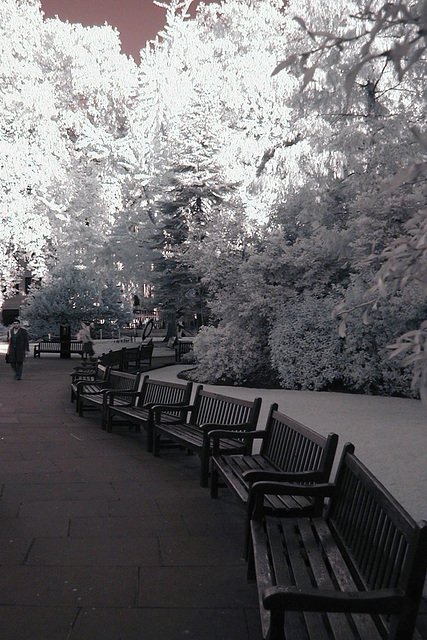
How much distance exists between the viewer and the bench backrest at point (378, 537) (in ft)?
9.77

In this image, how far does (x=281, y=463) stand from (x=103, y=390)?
4.89 m

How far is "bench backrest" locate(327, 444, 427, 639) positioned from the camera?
298cm

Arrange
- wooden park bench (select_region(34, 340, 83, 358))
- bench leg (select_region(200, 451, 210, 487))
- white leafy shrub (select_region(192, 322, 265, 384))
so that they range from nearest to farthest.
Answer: bench leg (select_region(200, 451, 210, 487)) < white leafy shrub (select_region(192, 322, 265, 384)) < wooden park bench (select_region(34, 340, 83, 358))

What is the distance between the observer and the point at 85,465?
783 cm

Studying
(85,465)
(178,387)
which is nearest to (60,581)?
(85,465)

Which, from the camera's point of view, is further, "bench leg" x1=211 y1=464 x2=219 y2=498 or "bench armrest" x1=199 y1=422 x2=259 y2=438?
"bench armrest" x1=199 y1=422 x2=259 y2=438

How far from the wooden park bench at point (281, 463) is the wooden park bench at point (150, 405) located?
198 cm

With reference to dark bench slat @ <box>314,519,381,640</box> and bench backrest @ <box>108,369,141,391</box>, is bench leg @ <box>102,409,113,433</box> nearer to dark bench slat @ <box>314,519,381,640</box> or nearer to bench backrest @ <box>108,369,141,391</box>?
bench backrest @ <box>108,369,141,391</box>

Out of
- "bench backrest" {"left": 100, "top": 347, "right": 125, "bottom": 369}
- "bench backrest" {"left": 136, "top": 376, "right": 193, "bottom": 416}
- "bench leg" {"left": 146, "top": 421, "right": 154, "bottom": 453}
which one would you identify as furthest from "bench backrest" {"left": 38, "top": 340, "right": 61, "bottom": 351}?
"bench leg" {"left": 146, "top": 421, "right": 154, "bottom": 453}

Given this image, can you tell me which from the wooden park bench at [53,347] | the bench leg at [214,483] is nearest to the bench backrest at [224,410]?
the bench leg at [214,483]

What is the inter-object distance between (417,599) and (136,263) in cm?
3604

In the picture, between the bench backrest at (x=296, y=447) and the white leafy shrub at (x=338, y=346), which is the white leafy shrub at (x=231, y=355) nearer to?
the white leafy shrub at (x=338, y=346)

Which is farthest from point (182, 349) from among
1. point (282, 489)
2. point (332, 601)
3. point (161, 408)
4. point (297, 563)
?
point (332, 601)

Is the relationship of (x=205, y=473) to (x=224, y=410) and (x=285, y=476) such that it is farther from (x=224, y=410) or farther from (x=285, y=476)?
(x=285, y=476)
